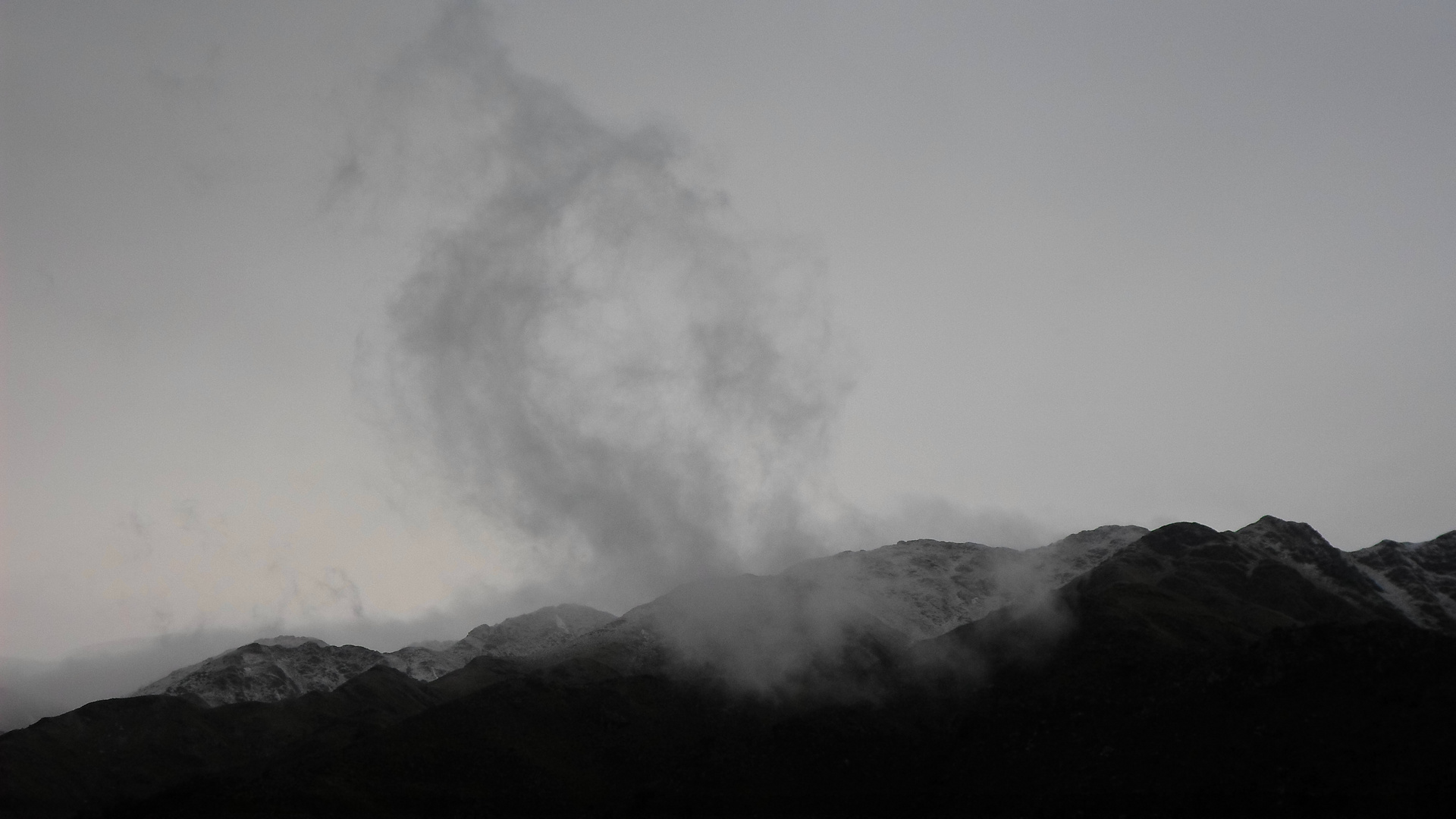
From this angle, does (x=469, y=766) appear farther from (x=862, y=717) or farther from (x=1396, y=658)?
(x=1396, y=658)

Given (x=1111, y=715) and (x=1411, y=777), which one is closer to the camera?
(x=1411, y=777)

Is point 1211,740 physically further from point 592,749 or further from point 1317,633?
point 592,749

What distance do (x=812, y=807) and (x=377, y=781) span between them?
6828cm

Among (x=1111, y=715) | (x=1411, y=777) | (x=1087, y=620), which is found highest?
(x=1087, y=620)

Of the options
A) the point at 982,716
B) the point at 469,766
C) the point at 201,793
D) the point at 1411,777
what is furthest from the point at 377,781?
the point at 1411,777

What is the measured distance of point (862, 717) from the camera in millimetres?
193375

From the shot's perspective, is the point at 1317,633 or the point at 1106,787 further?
the point at 1317,633

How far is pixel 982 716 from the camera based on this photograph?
175375mm

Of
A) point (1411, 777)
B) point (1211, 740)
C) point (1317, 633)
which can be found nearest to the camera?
point (1411, 777)

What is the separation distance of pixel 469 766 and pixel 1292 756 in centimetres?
12112

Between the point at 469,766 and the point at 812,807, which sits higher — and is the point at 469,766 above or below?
above

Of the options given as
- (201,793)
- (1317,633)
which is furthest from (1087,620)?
(201,793)

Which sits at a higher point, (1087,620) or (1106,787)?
(1087,620)

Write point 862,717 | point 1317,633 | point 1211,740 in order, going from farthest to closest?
point 862,717
point 1317,633
point 1211,740
